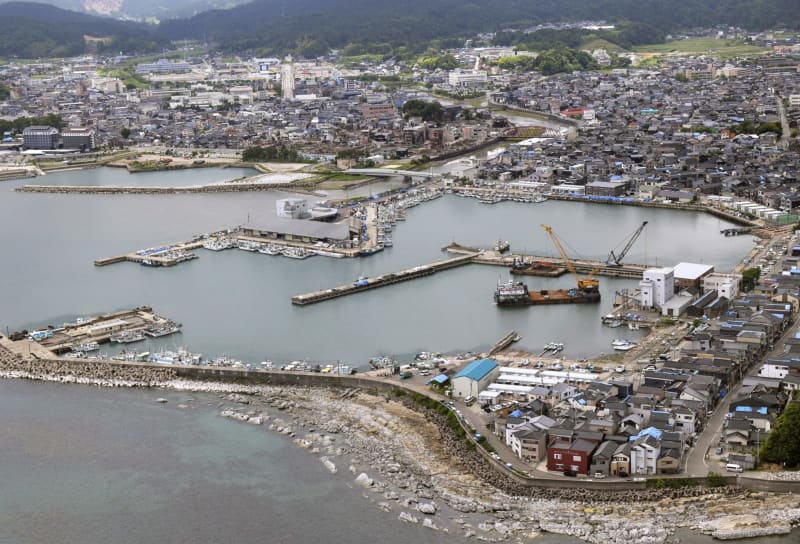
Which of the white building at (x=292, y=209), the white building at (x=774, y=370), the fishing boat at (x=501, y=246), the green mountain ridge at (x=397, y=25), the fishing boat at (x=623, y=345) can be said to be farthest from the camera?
the green mountain ridge at (x=397, y=25)

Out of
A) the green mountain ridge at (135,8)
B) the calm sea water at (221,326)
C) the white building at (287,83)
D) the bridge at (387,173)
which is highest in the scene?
the green mountain ridge at (135,8)

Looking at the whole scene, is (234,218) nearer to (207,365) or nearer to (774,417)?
(207,365)

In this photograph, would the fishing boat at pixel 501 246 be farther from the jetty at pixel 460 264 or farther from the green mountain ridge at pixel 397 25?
the green mountain ridge at pixel 397 25

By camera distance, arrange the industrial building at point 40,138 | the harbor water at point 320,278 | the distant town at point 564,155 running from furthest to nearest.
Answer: the industrial building at point 40,138 → the harbor water at point 320,278 → the distant town at point 564,155

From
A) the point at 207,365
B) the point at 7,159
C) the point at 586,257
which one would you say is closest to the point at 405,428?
the point at 207,365

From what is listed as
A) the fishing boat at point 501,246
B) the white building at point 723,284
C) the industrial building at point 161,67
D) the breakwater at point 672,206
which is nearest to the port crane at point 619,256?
the fishing boat at point 501,246
